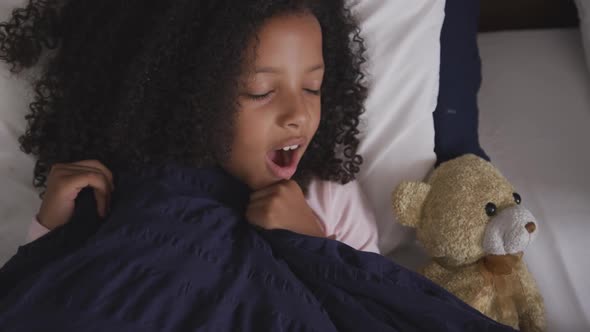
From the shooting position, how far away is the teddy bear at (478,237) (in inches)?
35.5

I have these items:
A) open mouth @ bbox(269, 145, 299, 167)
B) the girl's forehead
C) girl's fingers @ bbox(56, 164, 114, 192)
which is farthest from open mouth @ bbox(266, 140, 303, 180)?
girl's fingers @ bbox(56, 164, 114, 192)

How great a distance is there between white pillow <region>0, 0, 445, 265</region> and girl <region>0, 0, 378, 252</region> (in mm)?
32

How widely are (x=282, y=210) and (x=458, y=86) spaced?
48 centimetres

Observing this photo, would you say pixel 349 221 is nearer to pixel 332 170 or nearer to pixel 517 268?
pixel 332 170

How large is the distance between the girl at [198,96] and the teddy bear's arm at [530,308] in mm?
237

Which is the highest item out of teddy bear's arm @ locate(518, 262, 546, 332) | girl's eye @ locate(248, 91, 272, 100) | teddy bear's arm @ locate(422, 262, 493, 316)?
girl's eye @ locate(248, 91, 272, 100)

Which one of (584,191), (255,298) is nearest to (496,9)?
(584,191)

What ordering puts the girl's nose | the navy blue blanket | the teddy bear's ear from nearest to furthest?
the navy blue blanket < the girl's nose < the teddy bear's ear

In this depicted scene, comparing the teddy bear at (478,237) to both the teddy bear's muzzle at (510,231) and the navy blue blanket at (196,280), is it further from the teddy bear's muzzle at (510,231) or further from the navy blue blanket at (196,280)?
the navy blue blanket at (196,280)

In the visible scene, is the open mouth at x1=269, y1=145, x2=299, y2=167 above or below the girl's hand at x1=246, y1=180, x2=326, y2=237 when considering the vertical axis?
above

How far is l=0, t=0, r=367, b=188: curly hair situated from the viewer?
853 millimetres

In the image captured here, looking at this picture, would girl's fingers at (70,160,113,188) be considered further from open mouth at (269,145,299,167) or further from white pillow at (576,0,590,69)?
white pillow at (576,0,590,69)

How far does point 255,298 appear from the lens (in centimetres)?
79

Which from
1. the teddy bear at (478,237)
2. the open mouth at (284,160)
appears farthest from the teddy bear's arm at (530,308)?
the open mouth at (284,160)
